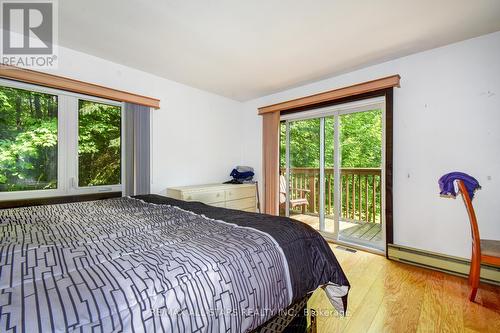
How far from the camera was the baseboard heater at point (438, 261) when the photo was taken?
2086 mm

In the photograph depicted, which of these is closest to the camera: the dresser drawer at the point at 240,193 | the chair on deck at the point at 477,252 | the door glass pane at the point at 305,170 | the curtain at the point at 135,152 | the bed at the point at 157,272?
the bed at the point at 157,272

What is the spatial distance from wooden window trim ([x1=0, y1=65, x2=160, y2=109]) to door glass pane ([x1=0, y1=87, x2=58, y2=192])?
0.24 metres

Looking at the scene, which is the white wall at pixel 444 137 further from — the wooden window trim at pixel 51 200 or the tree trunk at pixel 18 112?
the tree trunk at pixel 18 112

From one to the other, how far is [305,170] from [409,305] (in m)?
2.32

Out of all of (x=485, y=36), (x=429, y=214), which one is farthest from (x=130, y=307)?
(x=485, y=36)

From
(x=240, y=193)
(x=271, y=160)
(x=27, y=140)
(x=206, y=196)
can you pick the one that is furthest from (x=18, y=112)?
(x=271, y=160)

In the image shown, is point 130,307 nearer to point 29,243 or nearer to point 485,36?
point 29,243

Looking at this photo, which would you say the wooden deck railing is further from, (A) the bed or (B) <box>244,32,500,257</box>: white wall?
(A) the bed

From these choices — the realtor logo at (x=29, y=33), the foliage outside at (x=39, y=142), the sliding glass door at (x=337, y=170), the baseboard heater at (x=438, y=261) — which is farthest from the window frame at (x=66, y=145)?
the baseboard heater at (x=438, y=261)

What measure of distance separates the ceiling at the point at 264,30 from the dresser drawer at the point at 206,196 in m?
1.69

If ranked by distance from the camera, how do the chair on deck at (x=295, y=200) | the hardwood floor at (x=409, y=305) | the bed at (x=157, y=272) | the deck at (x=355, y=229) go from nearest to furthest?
the bed at (x=157, y=272), the hardwood floor at (x=409, y=305), the deck at (x=355, y=229), the chair on deck at (x=295, y=200)

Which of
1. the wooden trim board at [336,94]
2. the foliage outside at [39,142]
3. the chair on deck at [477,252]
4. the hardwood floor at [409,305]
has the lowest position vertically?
the hardwood floor at [409,305]

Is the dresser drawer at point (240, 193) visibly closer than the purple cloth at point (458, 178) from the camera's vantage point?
No

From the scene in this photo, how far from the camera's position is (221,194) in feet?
10.8
